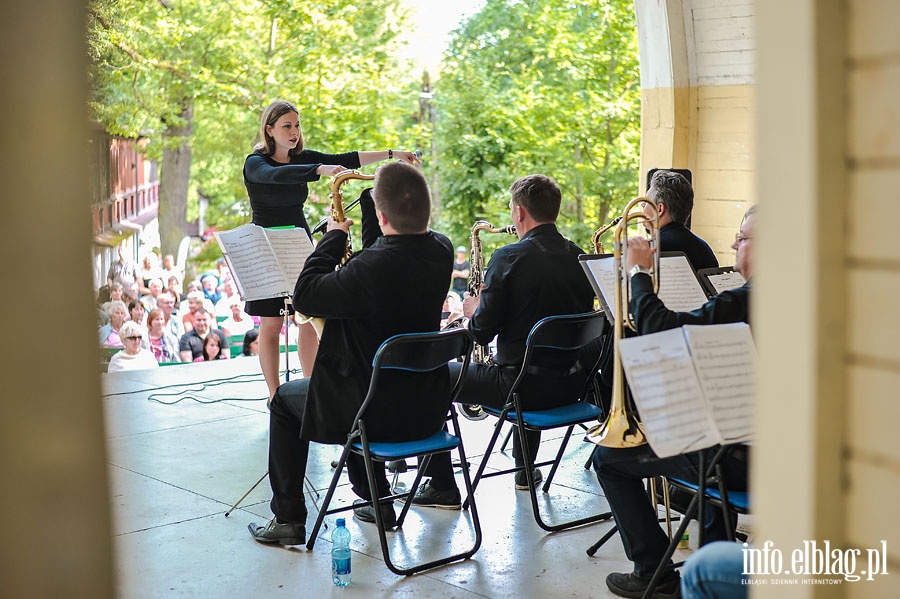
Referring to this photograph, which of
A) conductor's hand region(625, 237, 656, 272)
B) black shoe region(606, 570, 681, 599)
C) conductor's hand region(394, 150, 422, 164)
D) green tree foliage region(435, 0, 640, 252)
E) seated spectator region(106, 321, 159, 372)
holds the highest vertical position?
green tree foliage region(435, 0, 640, 252)

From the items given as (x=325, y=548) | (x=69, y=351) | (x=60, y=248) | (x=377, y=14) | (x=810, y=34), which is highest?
(x=377, y=14)

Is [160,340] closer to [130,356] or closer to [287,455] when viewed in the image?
[130,356]

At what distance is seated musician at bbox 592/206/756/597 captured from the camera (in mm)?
2877

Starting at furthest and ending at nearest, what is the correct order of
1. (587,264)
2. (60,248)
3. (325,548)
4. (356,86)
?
1. (356,86)
2. (325,548)
3. (587,264)
4. (60,248)

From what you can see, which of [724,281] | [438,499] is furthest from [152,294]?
[724,281]

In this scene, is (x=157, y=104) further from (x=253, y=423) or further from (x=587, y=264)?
(x=587, y=264)

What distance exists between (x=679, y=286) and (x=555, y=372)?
0.76m

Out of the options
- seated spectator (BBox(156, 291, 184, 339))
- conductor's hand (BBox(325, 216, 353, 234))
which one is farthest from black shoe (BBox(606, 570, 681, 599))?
seated spectator (BBox(156, 291, 184, 339))

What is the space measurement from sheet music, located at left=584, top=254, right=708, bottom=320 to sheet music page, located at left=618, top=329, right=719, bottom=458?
78cm

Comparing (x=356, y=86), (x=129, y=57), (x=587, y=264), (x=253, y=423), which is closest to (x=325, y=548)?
(x=587, y=264)

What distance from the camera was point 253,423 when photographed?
5.63 m

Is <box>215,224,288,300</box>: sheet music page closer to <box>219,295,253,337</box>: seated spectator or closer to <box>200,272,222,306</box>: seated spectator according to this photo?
<box>219,295,253,337</box>: seated spectator

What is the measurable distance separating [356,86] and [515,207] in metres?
12.8

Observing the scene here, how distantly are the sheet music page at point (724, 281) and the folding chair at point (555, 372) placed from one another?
1.61 ft
